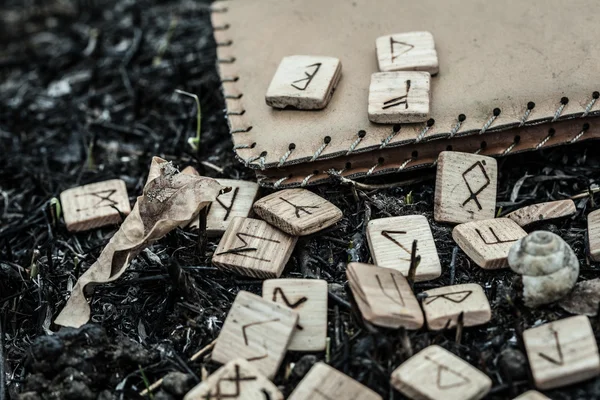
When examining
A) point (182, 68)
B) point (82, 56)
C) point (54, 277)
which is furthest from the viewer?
point (82, 56)

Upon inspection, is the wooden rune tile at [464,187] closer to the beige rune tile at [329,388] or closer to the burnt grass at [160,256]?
the burnt grass at [160,256]

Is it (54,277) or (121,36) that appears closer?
(54,277)

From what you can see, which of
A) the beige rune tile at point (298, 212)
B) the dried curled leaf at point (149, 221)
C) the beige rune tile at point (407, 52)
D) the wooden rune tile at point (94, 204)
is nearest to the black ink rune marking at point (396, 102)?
the beige rune tile at point (407, 52)

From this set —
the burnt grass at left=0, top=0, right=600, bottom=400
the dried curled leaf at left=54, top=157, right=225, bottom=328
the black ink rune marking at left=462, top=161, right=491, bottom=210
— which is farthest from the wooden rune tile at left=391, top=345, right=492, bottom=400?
the dried curled leaf at left=54, top=157, right=225, bottom=328

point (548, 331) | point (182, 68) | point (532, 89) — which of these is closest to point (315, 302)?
point (548, 331)

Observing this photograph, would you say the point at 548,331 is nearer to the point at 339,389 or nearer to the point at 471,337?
the point at 471,337

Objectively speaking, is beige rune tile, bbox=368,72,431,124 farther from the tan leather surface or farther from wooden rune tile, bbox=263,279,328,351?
wooden rune tile, bbox=263,279,328,351
